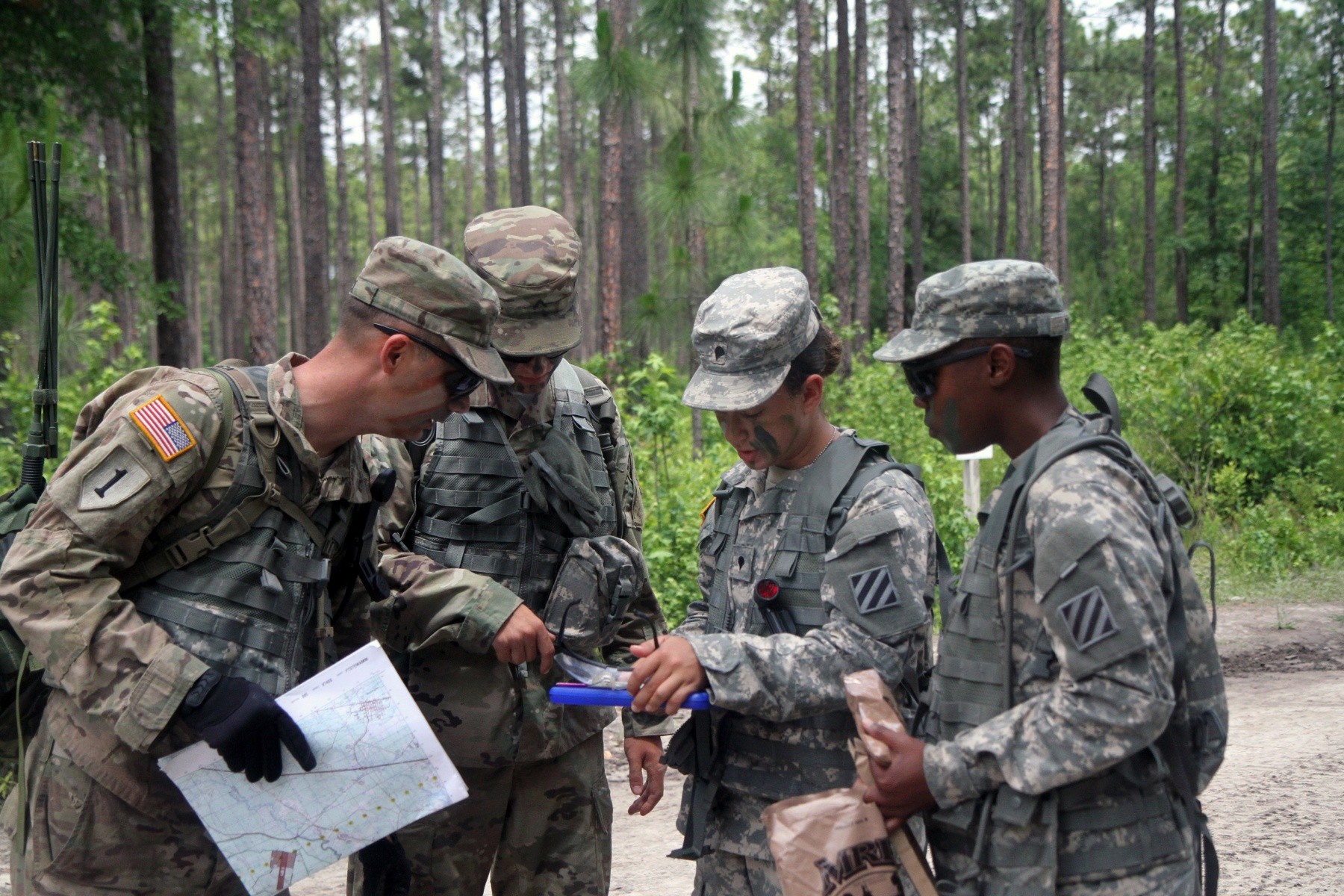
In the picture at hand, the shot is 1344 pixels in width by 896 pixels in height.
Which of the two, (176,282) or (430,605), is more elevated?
(176,282)

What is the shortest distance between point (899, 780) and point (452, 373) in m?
1.24

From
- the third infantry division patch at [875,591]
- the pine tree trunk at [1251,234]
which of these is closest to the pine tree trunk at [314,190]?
the third infantry division patch at [875,591]

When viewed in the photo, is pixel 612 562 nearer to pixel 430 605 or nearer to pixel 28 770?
pixel 430 605

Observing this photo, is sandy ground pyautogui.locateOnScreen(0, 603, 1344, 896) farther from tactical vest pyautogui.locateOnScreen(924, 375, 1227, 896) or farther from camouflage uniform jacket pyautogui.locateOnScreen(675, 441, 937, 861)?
tactical vest pyautogui.locateOnScreen(924, 375, 1227, 896)

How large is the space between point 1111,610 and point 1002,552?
0.24 m

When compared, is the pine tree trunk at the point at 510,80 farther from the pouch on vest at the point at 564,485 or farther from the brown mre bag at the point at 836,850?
the brown mre bag at the point at 836,850

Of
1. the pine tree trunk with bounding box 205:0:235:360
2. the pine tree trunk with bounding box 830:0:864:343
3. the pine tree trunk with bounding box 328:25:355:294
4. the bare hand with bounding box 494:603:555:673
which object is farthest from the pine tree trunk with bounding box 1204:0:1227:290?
the bare hand with bounding box 494:603:555:673

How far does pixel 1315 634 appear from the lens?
7895 mm

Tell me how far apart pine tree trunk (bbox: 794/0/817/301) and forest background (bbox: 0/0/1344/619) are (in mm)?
82

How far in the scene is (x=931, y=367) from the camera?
2.05 metres

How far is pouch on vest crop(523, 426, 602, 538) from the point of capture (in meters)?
2.89

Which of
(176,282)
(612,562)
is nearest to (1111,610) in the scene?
(612,562)

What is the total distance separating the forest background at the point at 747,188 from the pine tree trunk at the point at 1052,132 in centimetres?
9

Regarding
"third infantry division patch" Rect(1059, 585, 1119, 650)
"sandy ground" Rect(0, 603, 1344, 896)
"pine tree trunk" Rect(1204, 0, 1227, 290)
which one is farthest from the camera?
"pine tree trunk" Rect(1204, 0, 1227, 290)
